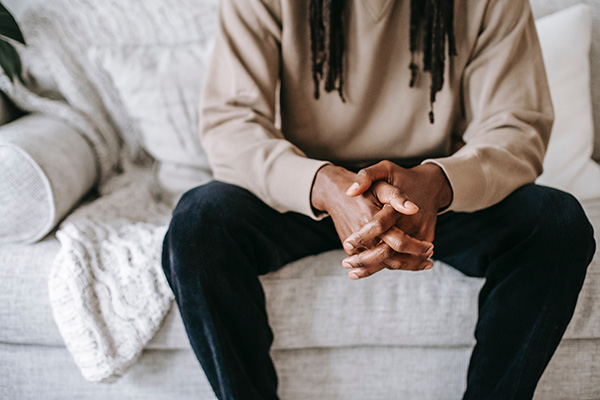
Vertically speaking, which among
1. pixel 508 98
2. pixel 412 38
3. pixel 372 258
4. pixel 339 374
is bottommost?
pixel 339 374

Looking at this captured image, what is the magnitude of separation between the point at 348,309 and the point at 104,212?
61 centimetres

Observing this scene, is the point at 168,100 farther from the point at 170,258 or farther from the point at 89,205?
the point at 170,258

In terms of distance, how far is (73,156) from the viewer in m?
1.18

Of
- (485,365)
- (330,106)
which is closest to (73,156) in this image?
(330,106)

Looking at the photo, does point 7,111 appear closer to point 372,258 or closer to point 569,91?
point 372,258

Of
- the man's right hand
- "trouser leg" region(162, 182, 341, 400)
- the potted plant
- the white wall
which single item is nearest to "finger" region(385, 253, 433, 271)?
the man's right hand

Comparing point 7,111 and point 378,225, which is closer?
point 378,225

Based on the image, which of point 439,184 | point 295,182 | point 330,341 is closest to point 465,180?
point 439,184

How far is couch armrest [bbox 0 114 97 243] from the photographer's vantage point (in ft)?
3.25

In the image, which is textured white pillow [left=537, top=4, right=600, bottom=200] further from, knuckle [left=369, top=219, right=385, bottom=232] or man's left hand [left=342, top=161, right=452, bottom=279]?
knuckle [left=369, top=219, right=385, bottom=232]

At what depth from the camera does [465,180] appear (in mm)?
865

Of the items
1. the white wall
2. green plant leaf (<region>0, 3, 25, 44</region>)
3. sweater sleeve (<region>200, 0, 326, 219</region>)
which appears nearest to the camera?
sweater sleeve (<region>200, 0, 326, 219</region>)

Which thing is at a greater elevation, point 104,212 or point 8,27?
point 8,27

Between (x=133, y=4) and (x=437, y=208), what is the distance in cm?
109
